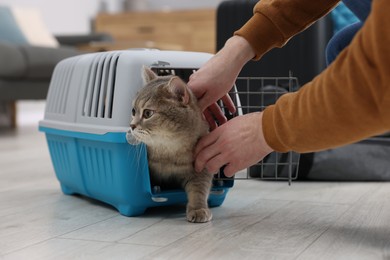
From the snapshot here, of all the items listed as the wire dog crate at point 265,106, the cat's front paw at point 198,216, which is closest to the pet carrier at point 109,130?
the cat's front paw at point 198,216

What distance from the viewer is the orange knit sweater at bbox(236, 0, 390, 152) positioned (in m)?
0.92

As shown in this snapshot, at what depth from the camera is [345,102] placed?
3.18 feet

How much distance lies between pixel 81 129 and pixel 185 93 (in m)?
0.38

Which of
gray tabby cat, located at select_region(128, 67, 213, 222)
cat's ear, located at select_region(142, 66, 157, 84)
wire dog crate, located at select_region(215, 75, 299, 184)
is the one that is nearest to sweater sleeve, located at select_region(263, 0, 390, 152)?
gray tabby cat, located at select_region(128, 67, 213, 222)

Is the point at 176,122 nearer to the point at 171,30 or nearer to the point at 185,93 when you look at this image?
the point at 185,93

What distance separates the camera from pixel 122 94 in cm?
151

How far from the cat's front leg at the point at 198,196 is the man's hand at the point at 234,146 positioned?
34mm

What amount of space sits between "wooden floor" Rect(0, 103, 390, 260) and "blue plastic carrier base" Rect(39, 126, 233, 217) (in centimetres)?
4

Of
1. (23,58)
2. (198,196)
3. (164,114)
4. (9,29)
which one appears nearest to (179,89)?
(164,114)

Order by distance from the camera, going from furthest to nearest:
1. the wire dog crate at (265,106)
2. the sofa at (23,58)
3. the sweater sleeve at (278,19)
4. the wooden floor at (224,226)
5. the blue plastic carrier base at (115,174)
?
the sofa at (23,58), the wire dog crate at (265,106), the blue plastic carrier base at (115,174), the sweater sleeve at (278,19), the wooden floor at (224,226)

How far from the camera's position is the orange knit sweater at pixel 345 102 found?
3.01 feet

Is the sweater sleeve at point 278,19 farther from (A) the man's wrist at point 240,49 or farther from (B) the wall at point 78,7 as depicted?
(B) the wall at point 78,7

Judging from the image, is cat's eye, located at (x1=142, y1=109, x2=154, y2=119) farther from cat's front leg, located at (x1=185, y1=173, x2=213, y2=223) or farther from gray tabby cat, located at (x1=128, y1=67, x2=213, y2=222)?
cat's front leg, located at (x1=185, y1=173, x2=213, y2=223)

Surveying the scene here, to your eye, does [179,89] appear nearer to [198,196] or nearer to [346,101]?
[198,196]
